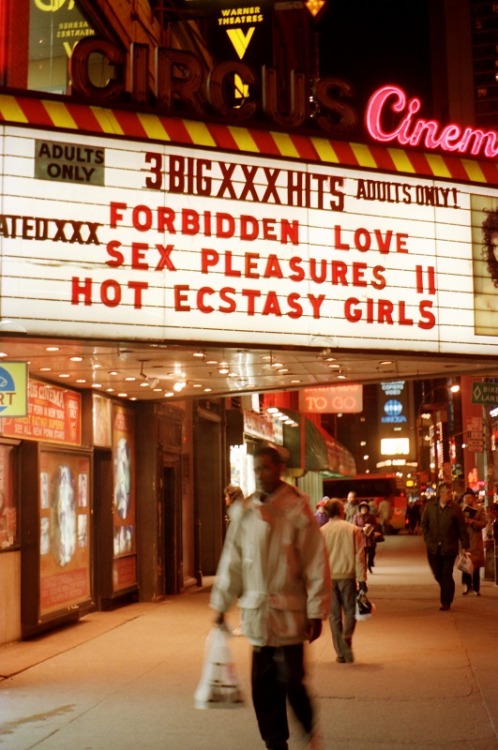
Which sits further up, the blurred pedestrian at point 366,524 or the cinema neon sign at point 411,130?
the cinema neon sign at point 411,130

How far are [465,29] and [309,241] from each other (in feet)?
495

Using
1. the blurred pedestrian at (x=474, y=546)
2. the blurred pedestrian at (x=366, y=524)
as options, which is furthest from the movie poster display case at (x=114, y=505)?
the blurred pedestrian at (x=366, y=524)

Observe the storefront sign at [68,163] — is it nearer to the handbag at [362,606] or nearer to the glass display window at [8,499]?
the glass display window at [8,499]

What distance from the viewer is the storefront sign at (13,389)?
9.88 metres

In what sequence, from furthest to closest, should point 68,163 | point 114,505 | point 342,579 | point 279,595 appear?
point 114,505 → point 342,579 → point 68,163 → point 279,595

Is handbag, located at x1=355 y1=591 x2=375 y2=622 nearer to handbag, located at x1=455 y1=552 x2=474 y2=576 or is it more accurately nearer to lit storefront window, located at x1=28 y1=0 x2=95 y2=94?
handbag, located at x1=455 y1=552 x2=474 y2=576

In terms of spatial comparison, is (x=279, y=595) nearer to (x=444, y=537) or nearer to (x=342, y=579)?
(x=342, y=579)

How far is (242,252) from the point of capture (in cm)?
1041

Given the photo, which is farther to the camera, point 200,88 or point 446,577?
point 446,577

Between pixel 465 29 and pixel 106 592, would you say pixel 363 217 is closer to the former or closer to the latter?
pixel 106 592

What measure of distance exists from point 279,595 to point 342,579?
499 centimetres

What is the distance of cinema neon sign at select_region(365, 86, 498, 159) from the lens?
11.6 m

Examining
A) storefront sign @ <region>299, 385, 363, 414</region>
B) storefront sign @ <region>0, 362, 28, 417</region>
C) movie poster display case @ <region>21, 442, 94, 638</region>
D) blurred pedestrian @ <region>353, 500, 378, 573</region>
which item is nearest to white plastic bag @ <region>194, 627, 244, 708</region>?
storefront sign @ <region>0, 362, 28, 417</region>

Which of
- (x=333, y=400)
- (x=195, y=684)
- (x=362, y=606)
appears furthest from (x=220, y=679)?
(x=333, y=400)
